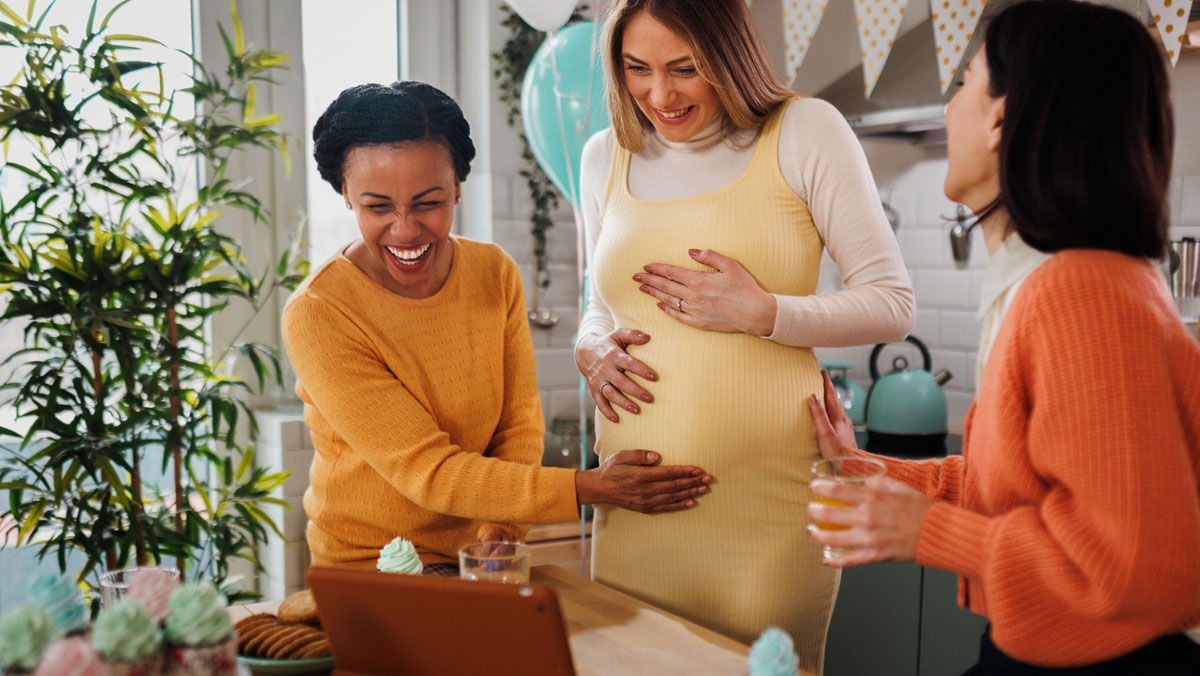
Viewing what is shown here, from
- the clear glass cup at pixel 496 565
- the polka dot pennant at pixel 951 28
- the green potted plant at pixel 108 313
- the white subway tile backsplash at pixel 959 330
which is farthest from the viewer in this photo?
the white subway tile backsplash at pixel 959 330

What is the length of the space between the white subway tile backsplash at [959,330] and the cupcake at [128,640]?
2.69 metres

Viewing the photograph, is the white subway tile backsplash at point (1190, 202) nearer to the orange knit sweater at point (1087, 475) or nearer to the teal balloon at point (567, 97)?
the teal balloon at point (567, 97)

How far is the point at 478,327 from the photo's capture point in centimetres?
166

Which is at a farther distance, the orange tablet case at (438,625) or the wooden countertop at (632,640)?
the wooden countertop at (632,640)

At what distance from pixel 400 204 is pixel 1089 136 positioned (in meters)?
0.97

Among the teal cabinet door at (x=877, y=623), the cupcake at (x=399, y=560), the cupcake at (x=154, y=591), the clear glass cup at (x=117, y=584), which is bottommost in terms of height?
the teal cabinet door at (x=877, y=623)

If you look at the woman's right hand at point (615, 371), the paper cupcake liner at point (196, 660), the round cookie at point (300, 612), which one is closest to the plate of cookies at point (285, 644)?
the round cookie at point (300, 612)

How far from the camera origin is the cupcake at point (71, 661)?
30.4 inches

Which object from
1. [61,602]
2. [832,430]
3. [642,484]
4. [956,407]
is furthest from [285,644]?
[956,407]

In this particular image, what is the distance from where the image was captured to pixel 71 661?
78 centimetres

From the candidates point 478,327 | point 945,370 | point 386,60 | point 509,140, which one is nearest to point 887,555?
point 478,327

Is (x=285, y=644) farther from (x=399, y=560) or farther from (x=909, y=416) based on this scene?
(x=909, y=416)

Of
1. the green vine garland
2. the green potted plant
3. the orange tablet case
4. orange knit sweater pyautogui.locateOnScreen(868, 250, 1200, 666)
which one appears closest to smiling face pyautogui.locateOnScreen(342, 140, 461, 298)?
the orange tablet case

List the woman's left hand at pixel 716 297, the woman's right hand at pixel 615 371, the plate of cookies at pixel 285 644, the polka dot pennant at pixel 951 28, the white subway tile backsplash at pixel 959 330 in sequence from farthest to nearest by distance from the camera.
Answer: the white subway tile backsplash at pixel 959 330, the polka dot pennant at pixel 951 28, the woman's right hand at pixel 615 371, the woman's left hand at pixel 716 297, the plate of cookies at pixel 285 644
